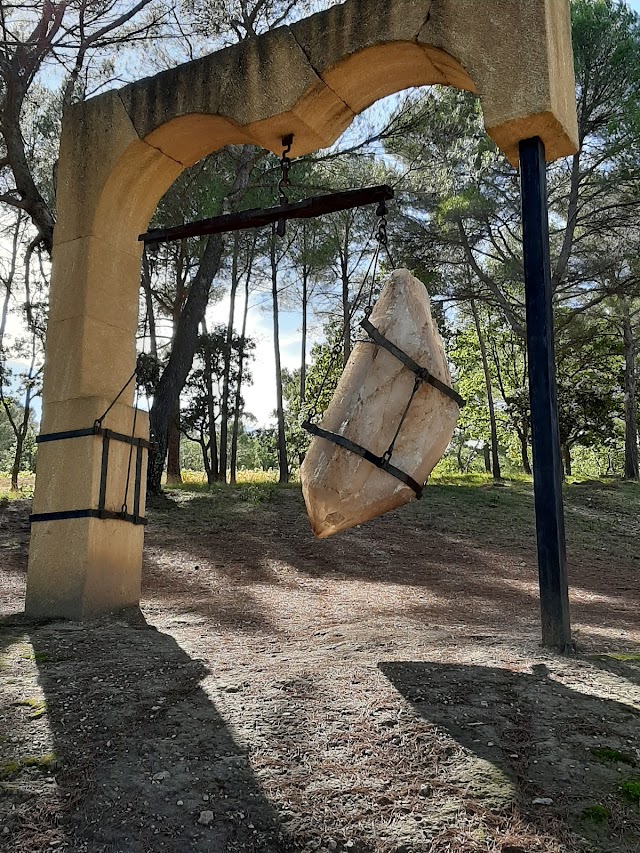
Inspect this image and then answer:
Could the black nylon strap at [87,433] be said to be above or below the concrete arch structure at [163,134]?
below

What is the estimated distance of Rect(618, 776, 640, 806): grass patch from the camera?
6.61ft

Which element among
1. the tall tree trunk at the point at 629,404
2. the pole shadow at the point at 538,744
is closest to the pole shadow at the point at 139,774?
the pole shadow at the point at 538,744

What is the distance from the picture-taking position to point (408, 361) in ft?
11.5

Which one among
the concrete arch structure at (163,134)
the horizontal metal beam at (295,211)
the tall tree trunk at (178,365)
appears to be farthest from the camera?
the tall tree trunk at (178,365)

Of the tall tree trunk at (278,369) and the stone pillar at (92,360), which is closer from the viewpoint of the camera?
the stone pillar at (92,360)

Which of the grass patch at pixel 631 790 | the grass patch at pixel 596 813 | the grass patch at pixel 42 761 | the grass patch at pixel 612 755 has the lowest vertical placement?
the grass patch at pixel 596 813

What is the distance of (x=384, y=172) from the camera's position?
576 inches

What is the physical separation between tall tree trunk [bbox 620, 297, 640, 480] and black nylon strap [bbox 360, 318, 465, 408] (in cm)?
1457

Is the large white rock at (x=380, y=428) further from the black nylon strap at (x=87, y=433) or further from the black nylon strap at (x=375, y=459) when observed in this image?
the black nylon strap at (x=87, y=433)

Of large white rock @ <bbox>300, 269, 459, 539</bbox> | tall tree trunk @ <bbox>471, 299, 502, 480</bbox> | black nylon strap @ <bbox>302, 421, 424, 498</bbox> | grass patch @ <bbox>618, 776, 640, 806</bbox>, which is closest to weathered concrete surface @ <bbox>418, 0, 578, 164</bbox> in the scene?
large white rock @ <bbox>300, 269, 459, 539</bbox>

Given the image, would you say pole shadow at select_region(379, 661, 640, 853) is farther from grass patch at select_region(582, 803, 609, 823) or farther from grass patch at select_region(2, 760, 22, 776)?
grass patch at select_region(2, 760, 22, 776)

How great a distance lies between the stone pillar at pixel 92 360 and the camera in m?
4.35

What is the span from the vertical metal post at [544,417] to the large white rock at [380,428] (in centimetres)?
44

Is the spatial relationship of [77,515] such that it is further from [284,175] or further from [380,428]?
[284,175]
